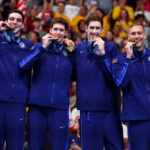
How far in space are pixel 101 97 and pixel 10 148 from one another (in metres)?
1.58

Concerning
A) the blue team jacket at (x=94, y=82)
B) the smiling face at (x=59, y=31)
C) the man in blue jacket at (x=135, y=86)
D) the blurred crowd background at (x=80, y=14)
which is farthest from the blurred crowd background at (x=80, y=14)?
the man in blue jacket at (x=135, y=86)

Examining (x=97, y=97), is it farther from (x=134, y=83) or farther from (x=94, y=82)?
(x=134, y=83)

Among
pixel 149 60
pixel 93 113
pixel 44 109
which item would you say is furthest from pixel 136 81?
pixel 44 109

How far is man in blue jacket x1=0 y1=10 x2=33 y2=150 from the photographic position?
5355mm

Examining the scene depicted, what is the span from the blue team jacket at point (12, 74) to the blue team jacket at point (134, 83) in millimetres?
1410

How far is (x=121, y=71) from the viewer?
5281mm

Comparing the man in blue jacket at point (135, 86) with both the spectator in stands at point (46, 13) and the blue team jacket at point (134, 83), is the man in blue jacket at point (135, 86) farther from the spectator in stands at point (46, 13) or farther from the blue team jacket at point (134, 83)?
the spectator in stands at point (46, 13)

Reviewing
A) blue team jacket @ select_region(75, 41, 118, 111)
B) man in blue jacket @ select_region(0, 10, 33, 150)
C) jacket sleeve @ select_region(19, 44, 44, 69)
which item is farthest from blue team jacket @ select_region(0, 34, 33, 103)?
blue team jacket @ select_region(75, 41, 118, 111)

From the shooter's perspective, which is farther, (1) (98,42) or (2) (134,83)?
(1) (98,42)

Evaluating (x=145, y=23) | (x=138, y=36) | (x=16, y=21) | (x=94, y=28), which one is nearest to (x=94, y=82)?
(x=94, y=28)

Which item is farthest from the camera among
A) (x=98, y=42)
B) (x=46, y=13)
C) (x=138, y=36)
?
(x=46, y=13)

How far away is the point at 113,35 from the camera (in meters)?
11.8

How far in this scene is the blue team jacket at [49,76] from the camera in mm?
5457

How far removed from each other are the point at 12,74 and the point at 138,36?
2017 millimetres
